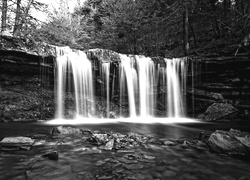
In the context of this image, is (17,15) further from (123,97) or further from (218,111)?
(218,111)

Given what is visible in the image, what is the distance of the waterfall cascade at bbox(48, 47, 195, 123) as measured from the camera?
39.8 feet

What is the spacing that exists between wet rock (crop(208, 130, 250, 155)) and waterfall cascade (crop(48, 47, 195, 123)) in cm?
814

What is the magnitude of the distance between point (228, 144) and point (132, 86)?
9144 mm

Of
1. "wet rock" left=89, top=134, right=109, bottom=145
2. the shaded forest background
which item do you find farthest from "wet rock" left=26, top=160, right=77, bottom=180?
the shaded forest background

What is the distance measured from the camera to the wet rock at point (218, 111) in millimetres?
12055

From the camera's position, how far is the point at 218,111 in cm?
1215

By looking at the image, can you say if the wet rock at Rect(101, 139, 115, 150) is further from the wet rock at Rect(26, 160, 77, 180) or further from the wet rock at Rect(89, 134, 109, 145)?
the wet rock at Rect(26, 160, 77, 180)

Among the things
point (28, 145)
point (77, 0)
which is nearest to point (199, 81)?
point (28, 145)

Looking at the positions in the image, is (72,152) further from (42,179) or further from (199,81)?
(199,81)

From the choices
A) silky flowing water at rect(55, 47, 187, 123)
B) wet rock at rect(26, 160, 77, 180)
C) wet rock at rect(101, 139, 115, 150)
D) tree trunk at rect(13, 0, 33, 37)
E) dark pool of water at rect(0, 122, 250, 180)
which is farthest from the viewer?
tree trunk at rect(13, 0, 33, 37)

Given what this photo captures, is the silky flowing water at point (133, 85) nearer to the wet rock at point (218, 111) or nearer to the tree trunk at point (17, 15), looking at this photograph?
the wet rock at point (218, 111)

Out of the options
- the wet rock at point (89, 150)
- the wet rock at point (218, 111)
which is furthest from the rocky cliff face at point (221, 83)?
the wet rock at point (89, 150)

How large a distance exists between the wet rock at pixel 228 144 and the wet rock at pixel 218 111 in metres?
8.00

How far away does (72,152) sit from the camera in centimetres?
457
